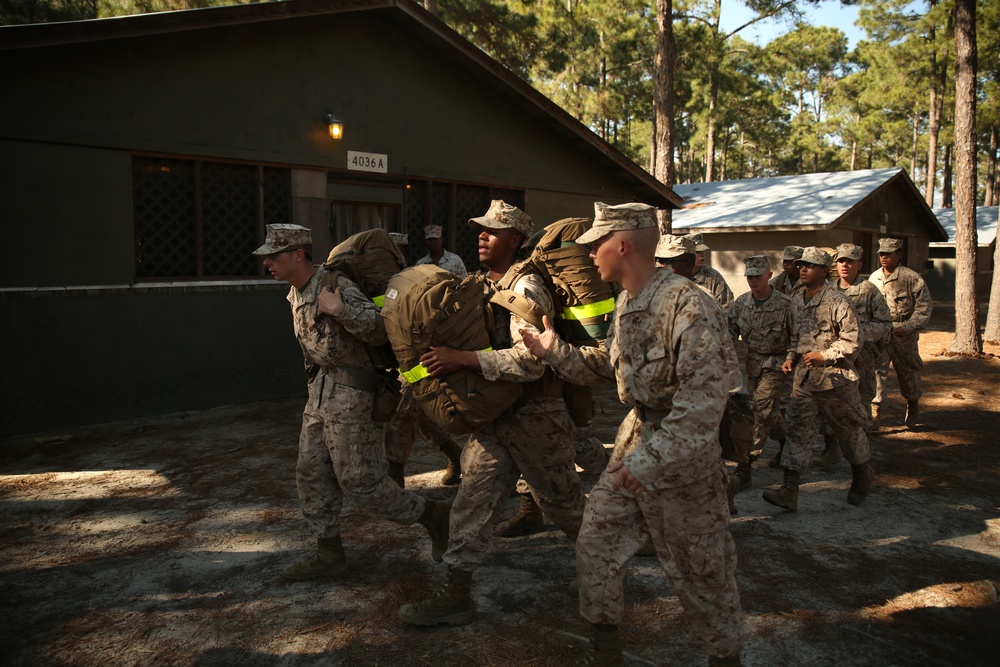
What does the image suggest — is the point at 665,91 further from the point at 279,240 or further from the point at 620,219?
the point at 620,219

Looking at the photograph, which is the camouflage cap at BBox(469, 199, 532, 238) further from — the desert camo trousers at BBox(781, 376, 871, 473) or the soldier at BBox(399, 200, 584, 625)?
the desert camo trousers at BBox(781, 376, 871, 473)

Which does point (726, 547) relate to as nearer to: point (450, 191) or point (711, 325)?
point (711, 325)

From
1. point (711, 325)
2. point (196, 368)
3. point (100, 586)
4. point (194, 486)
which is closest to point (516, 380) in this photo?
point (711, 325)

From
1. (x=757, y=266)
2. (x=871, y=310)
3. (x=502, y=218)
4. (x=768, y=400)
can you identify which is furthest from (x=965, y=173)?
(x=502, y=218)

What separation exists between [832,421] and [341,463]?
3.64 m

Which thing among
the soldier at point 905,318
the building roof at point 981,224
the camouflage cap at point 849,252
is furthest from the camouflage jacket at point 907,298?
the building roof at point 981,224

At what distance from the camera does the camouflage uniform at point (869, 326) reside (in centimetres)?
648

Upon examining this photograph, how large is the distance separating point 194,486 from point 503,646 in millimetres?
3365

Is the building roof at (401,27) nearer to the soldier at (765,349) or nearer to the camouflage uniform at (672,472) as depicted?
the soldier at (765,349)

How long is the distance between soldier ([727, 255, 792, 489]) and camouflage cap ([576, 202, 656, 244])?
3057 mm

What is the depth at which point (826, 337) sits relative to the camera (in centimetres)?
518

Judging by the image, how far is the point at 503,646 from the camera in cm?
315

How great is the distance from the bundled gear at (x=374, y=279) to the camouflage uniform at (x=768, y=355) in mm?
3076

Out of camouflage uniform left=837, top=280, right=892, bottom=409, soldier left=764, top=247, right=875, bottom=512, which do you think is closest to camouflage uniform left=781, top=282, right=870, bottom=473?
soldier left=764, top=247, right=875, bottom=512
